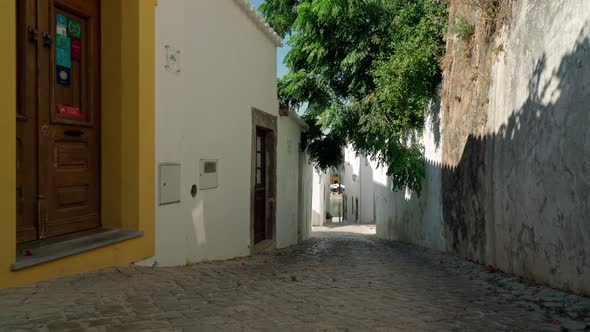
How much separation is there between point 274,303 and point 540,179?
9.96ft

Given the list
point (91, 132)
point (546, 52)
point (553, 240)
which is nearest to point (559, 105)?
point (546, 52)

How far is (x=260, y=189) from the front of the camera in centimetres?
901

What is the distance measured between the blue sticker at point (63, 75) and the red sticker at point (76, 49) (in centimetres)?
17

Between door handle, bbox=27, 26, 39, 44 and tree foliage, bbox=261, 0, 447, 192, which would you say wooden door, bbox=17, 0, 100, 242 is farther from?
tree foliage, bbox=261, 0, 447, 192

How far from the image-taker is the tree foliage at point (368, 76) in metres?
9.23

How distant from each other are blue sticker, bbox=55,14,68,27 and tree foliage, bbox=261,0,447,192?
6513mm

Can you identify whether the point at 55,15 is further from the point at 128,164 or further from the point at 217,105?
the point at 217,105

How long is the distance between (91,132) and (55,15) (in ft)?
3.67

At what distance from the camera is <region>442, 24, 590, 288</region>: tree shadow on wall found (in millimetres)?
3895

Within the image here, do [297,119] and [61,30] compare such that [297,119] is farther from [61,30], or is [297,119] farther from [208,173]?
[61,30]

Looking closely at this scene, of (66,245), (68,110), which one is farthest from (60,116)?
(66,245)

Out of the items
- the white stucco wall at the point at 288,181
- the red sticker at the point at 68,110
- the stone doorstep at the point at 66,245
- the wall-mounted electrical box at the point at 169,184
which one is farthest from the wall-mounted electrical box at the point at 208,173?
the white stucco wall at the point at 288,181

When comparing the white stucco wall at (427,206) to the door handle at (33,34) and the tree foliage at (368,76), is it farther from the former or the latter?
the door handle at (33,34)

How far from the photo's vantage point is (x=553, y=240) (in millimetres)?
4312
